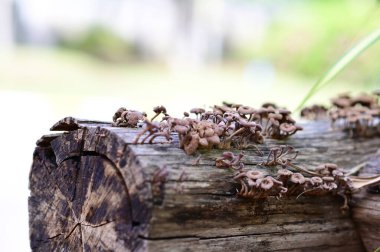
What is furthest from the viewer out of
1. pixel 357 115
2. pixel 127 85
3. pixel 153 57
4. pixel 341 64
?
pixel 153 57

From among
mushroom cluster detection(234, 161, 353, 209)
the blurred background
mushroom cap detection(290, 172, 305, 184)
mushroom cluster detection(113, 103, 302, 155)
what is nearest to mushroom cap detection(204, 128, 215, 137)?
mushroom cluster detection(113, 103, 302, 155)

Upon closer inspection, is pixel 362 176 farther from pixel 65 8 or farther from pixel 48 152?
Result: pixel 65 8

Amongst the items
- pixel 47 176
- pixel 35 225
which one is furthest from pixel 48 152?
pixel 35 225

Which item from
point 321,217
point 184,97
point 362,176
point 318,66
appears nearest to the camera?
point 321,217

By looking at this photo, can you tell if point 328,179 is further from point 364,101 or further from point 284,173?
point 364,101

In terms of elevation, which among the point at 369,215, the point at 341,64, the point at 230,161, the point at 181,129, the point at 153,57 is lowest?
the point at 369,215

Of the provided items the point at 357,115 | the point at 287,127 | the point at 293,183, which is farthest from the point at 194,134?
the point at 357,115
